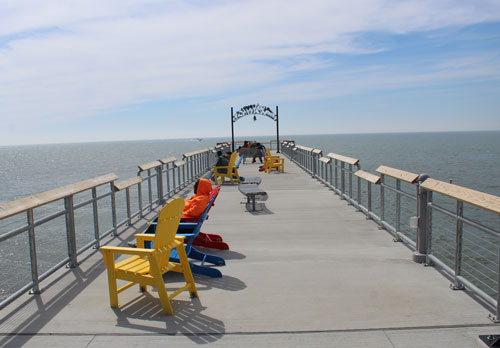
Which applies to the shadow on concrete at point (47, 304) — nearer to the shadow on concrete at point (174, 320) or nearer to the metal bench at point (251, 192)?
the shadow on concrete at point (174, 320)

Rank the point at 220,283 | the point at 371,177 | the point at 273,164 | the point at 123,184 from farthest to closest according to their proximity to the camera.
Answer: the point at 273,164, the point at 371,177, the point at 123,184, the point at 220,283

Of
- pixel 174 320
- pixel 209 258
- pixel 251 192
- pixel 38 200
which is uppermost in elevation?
pixel 38 200

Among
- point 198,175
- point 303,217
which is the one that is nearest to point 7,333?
point 303,217

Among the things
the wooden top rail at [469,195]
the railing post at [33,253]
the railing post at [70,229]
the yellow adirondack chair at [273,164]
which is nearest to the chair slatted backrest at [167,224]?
the railing post at [33,253]

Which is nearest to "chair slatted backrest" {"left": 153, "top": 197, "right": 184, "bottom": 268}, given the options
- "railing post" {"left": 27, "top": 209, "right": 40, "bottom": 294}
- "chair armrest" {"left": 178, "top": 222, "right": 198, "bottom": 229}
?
"chair armrest" {"left": 178, "top": 222, "right": 198, "bottom": 229}

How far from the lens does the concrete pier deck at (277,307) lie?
3.45 meters

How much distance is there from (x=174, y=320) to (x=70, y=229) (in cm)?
203

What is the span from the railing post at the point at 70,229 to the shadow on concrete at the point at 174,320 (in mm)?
1402

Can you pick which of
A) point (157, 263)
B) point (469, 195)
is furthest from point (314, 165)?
point (157, 263)

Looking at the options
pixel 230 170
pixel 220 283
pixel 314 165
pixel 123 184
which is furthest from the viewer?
pixel 314 165

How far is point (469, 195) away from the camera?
12.6ft

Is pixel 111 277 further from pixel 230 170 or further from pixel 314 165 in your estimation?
pixel 314 165

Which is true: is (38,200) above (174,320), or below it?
above

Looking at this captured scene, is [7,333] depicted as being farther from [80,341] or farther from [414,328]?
[414,328]
